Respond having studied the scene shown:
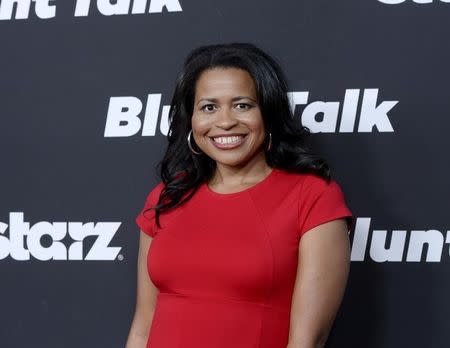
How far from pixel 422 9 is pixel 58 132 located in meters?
0.98

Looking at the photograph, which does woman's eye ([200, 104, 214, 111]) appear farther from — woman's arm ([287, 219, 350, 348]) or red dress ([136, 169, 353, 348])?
woman's arm ([287, 219, 350, 348])

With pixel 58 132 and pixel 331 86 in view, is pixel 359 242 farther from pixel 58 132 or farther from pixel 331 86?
pixel 58 132

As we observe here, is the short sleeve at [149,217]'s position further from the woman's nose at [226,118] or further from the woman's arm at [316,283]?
the woman's arm at [316,283]

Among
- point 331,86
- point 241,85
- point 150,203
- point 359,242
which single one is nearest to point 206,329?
point 150,203

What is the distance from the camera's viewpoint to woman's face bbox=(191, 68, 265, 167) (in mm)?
1568

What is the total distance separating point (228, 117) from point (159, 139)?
58cm

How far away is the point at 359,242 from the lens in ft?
6.47

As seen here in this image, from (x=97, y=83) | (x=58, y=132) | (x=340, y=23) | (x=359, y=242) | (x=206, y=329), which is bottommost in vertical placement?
(x=206, y=329)

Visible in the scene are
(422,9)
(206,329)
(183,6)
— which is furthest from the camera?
(183,6)

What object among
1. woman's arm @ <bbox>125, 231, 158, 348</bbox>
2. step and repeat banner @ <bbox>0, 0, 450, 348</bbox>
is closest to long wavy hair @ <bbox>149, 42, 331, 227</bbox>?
woman's arm @ <bbox>125, 231, 158, 348</bbox>

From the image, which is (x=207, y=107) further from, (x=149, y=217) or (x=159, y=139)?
(x=159, y=139)

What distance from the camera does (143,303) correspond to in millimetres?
1738

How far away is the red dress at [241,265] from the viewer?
1.48 meters

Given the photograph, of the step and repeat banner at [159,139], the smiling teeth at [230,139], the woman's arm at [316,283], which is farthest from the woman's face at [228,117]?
the step and repeat banner at [159,139]
